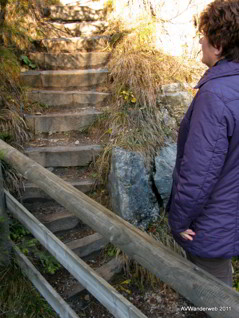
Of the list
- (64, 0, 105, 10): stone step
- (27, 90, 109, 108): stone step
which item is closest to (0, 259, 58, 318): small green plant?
(27, 90, 109, 108): stone step

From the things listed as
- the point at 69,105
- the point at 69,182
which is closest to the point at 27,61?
the point at 69,105

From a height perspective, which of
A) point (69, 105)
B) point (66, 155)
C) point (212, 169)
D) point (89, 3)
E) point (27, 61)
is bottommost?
point (66, 155)

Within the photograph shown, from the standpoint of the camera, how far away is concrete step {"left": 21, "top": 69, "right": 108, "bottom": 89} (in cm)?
442

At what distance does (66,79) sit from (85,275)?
3.23 metres

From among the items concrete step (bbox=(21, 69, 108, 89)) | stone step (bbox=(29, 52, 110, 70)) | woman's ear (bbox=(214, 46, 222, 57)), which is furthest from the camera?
stone step (bbox=(29, 52, 110, 70))

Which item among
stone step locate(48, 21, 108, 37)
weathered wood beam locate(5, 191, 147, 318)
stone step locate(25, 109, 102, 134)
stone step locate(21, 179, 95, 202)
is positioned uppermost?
stone step locate(48, 21, 108, 37)

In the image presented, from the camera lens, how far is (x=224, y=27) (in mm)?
1405

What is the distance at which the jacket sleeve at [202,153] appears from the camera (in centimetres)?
134

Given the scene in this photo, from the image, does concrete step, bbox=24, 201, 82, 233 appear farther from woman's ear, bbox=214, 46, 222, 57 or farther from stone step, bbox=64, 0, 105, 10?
stone step, bbox=64, 0, 105, 10

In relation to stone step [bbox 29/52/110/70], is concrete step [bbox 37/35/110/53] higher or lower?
higher

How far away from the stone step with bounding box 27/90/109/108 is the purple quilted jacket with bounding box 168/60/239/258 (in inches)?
112

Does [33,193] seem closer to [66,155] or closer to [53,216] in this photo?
[53,216]

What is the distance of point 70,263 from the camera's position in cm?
190

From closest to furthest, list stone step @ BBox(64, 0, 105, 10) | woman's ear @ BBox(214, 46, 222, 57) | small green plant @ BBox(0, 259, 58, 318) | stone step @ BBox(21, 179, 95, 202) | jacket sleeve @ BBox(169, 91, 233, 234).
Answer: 1. jacket sleeve @ BBox(169, 91, 233, 234)
2. woman's ear @ BBox(214, 46, 222, 57)
3. small green plant @ BBox(0, 259, 58, 318)
4. stone step @ BBox(21, 179, 95, 202)
5. stone step @ BBox(64, 0, 105, 10)
